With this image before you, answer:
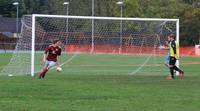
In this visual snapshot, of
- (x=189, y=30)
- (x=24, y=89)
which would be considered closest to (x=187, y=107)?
(x=24, y=89)

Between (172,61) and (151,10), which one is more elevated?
(151,10)

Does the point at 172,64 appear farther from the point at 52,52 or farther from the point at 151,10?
the point at 151,10

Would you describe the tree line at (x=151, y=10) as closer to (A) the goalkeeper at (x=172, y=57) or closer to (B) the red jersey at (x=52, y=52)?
(A) the goalkeeper at (x=172, y=57)

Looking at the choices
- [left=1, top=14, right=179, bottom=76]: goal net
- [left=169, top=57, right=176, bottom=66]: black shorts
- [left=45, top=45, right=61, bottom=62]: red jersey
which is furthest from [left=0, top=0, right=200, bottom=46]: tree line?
[left=45, top=45, right=61, bottom=62]: red jersey

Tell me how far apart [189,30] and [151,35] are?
4959 cm

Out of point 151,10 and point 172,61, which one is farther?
point 151,10

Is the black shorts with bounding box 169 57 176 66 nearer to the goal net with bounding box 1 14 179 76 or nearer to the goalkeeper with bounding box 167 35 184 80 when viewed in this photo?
the goalkeeper with bounding box 167 35 184 80

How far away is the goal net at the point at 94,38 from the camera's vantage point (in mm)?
28188

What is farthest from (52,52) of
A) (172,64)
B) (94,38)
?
(94,38)

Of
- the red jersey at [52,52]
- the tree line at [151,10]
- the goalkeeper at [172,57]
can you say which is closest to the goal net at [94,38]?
the red jersey at [52,52]

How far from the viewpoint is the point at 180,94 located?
16.9 metres

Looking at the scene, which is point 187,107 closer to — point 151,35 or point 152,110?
point 152,110

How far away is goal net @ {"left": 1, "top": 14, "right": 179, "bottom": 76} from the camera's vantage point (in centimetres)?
2819

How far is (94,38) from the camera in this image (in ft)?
124
